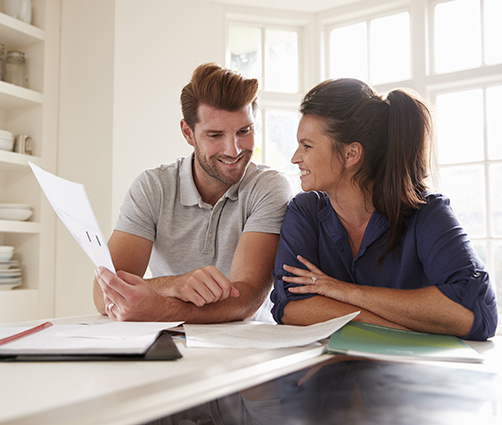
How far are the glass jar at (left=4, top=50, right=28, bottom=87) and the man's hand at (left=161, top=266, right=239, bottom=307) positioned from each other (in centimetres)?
264

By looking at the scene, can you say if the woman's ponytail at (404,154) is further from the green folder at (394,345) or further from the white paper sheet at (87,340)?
the white paper sheet at (87,340)

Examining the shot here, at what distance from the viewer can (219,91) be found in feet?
5.68

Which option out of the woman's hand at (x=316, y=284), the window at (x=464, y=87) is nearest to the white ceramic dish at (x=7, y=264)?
the woman's hand at (x=316, y=284)

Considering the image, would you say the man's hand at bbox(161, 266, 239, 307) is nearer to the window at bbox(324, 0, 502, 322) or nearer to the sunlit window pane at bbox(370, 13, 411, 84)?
the window at bbox(324, 0, 502, 322)

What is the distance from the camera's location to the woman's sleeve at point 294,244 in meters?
1.36

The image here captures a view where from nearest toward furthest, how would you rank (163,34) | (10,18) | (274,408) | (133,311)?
(274,408), (133,311), (10,18), (163,34)

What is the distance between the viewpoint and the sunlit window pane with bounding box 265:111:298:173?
3.76 meters

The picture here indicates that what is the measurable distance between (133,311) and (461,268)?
2.45 ft

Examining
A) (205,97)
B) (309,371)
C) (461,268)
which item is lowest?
(309,371)

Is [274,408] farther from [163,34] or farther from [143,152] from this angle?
[163,34]

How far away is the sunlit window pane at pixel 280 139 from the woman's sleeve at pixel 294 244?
2219 mm

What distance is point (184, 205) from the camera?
1775 mm

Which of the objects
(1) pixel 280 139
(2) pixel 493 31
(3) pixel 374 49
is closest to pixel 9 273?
(1) pixel 280 139

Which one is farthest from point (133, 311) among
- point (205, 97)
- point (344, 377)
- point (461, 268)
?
point (205, 97)
